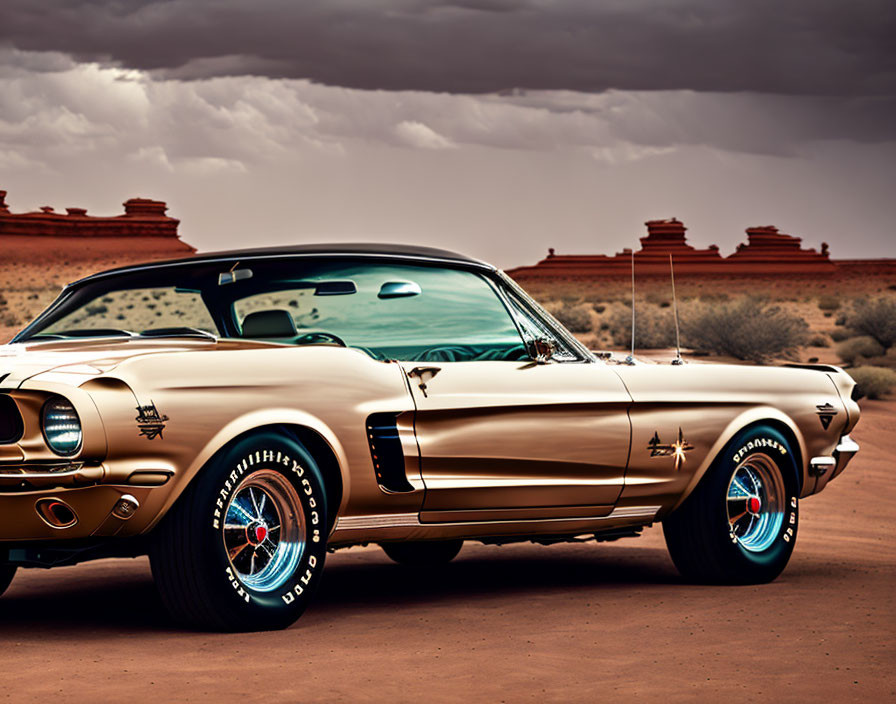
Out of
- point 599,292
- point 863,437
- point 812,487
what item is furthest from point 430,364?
point 599,292

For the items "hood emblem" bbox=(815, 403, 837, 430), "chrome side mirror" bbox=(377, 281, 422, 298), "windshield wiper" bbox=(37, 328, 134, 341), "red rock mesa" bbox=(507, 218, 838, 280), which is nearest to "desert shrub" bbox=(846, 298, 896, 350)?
"hood emblem" bbox=(815, 403, 837, 430)

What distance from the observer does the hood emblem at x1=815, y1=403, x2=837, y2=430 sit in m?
8.55

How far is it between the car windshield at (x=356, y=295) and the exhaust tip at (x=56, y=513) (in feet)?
3.97

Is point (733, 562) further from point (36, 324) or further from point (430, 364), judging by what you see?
point (36, 324)

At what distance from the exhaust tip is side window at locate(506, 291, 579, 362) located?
252 cm

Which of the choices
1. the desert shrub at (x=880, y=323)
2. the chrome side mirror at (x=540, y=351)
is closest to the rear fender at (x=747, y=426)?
the chrome side mirror at (x=540, y=351)

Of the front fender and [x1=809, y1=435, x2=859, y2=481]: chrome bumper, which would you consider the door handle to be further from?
[x1=809, y1=435, x2=859, y2=481]: chrome bumper

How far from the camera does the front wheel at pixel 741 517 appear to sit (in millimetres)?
7965

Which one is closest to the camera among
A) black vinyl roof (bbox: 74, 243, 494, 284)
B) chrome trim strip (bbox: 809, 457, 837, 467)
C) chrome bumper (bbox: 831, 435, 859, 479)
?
black vinyl roof (bbox: 74, 243, 494, 284)

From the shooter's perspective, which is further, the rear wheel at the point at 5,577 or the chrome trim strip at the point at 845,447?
the chrome trim strip at the point at 845,447

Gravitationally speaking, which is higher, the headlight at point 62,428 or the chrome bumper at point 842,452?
the headlight at point 62,428

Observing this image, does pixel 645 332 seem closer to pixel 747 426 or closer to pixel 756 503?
pixel 756 503

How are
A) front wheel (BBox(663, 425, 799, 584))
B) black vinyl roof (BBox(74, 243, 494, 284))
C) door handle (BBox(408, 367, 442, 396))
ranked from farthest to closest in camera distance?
front wheel (BBox(663, 425, 799, 584)) < black vinyl roof (BBox(74, 243, 494, 284)) < door handle (BBox(408, 367, 442, 396))

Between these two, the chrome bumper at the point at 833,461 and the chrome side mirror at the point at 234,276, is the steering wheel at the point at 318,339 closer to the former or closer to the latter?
the chrome side mirror at the point at 234,276
